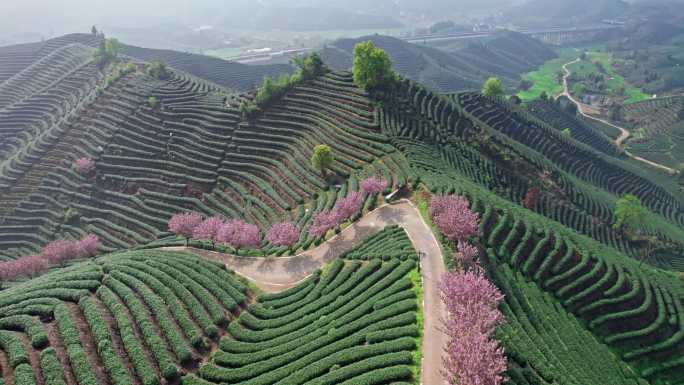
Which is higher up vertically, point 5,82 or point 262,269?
point 5,82

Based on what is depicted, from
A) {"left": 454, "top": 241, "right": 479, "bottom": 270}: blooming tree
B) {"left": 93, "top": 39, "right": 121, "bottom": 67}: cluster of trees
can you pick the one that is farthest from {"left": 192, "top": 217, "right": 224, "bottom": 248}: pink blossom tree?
{"left": 93, "top": 39, "right": 121, "bottom": 67}: cluster of trees

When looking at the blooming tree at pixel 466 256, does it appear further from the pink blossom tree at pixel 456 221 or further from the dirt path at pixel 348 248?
the pink blossom tree at pixel 456 221

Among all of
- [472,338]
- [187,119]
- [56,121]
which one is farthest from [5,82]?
[472,338]

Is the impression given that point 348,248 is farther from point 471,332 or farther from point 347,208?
point 471,332

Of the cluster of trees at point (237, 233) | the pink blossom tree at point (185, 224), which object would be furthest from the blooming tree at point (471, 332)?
the pink blossom tree at point (185, 224)

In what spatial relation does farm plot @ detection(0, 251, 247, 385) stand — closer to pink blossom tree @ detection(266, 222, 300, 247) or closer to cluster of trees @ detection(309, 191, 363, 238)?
pink blossom tree @ detection(266, 222, 300, 247)

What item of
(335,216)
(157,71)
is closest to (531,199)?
(335,216)

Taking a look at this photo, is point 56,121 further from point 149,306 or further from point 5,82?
point 149,306
